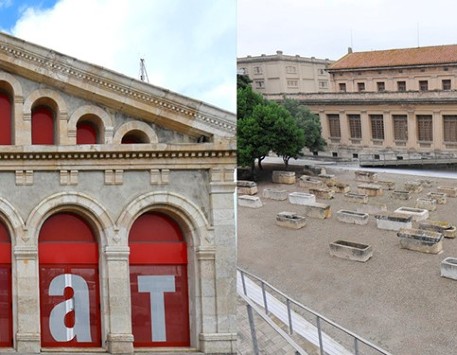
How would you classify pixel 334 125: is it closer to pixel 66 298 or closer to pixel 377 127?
pixel 377 127

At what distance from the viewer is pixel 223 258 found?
21.4 feet

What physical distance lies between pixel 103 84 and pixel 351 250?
8176 millimetres

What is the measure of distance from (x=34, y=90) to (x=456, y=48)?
28957 mm

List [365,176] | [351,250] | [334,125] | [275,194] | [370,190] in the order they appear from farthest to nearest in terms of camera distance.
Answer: [334,125]
[365,176]
[370,190]
[275,194]
[351,250]

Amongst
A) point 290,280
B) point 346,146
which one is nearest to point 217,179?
point 290,280

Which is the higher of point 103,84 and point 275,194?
point 103,84

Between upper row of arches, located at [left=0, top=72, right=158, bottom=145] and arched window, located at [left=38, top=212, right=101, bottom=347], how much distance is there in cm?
95

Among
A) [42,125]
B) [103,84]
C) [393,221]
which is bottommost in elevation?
[393,221]

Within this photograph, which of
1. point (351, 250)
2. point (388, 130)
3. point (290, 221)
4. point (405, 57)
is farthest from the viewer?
point (405, 57)

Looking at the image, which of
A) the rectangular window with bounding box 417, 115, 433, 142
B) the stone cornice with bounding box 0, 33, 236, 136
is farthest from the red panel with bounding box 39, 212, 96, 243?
the rectangular window with bounding box 417, 115, 433, 142

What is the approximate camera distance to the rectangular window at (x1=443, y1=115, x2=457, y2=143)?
28.4 metres

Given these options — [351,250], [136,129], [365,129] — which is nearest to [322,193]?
[351,250]

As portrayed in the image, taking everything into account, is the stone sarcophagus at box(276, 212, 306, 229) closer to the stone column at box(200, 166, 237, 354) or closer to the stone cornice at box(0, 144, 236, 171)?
the stone column at box(200, 166, 237, 354)

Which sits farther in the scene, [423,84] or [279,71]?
[423,84]
